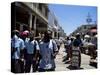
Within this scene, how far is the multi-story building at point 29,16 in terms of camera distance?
3223mm

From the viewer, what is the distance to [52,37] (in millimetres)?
3510

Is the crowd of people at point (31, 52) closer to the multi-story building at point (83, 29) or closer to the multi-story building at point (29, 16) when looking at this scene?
the multi-story building at point (29, 16)

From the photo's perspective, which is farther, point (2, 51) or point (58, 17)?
point (58, 17)

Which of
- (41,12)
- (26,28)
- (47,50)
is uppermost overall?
(41,12)

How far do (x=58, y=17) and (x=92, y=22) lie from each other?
601mm

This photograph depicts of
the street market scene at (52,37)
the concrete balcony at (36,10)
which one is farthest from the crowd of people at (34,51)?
the concrete balcony at (36,10)

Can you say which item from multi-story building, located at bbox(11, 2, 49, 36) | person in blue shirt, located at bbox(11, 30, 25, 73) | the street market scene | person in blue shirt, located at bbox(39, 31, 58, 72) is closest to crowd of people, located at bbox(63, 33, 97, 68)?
the street market scene

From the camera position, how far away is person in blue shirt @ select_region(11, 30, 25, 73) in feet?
10.6

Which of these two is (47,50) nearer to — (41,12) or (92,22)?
(41,12)

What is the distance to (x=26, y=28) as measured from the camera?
10.9 feet

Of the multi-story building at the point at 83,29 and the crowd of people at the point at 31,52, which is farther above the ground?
the multi-story building at the point at 83,29

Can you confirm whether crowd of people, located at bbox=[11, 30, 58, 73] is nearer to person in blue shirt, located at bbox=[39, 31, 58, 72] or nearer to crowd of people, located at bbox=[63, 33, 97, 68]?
person in blue shirt, located at bbox=[39, 31, 58, 72]

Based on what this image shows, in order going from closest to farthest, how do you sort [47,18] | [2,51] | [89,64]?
[2,51] < [47,18] < [89,64]

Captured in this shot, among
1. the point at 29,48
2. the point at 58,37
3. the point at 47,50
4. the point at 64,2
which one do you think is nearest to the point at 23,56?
the point at 29,48
